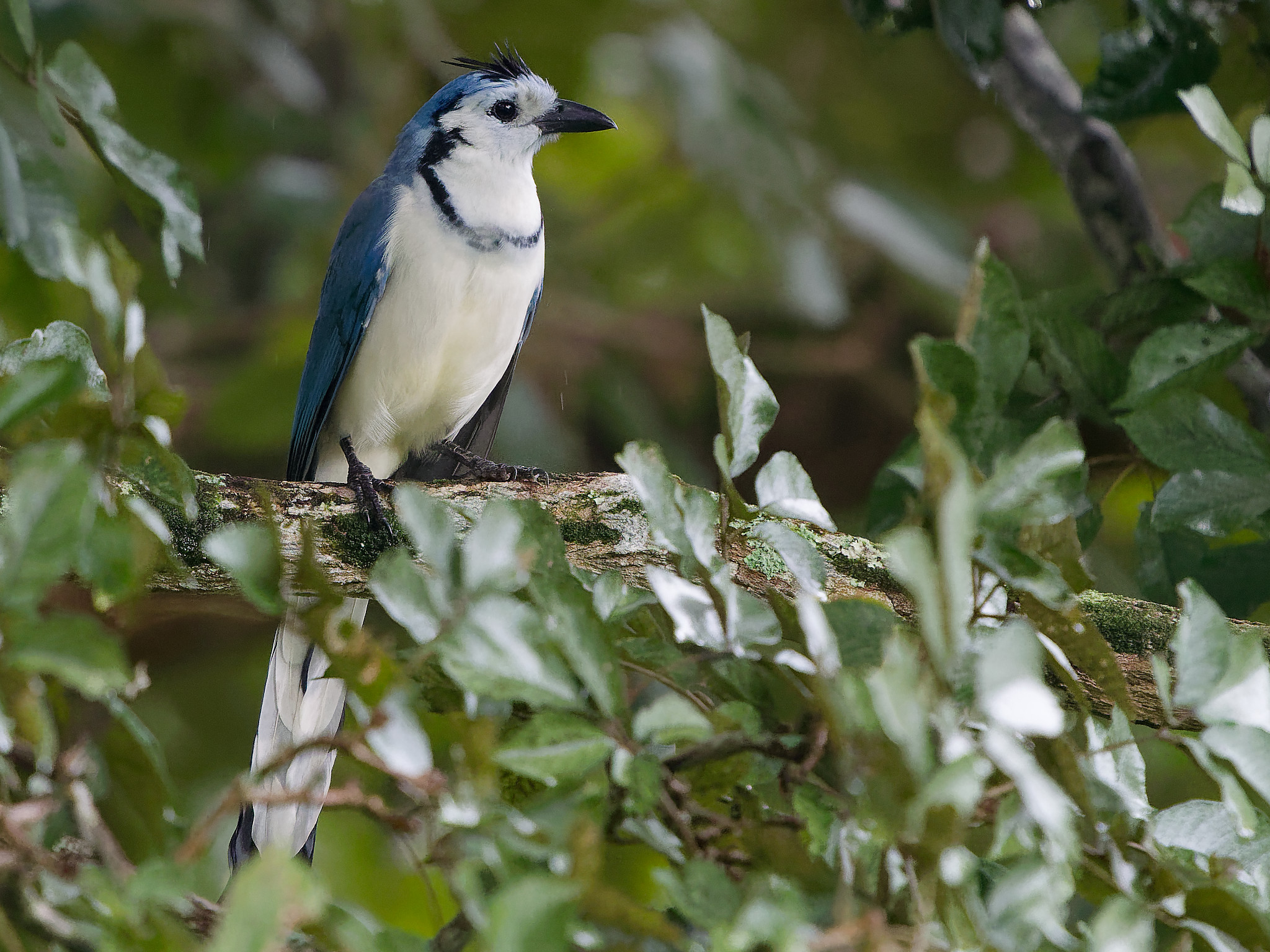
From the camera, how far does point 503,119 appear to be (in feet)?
11.5

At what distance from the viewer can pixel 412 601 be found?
0.89 metres

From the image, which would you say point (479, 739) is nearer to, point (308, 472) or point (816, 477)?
point (308, 472)

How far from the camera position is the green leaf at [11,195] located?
1.52m

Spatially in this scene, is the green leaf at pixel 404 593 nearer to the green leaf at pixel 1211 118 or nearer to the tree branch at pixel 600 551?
the tree branch at pixel 600 551

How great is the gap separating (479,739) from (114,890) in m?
0.24

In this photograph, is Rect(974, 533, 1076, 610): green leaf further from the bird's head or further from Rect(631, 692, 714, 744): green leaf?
the bird's head

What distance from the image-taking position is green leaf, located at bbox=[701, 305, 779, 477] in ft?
3.70

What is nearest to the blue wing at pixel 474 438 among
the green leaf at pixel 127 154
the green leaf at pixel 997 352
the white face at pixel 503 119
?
the white face at pixel 503 119

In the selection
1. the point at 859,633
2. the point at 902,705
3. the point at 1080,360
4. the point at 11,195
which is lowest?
the point at 1080,360

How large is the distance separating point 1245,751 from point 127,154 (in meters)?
1.48

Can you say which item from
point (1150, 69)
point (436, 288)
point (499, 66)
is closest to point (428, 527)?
point (1150, 69)

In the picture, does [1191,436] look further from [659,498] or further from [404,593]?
[404,593]

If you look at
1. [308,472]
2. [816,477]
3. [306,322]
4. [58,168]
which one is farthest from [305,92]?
[58,168]

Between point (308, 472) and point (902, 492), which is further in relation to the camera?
point (308, 472)
